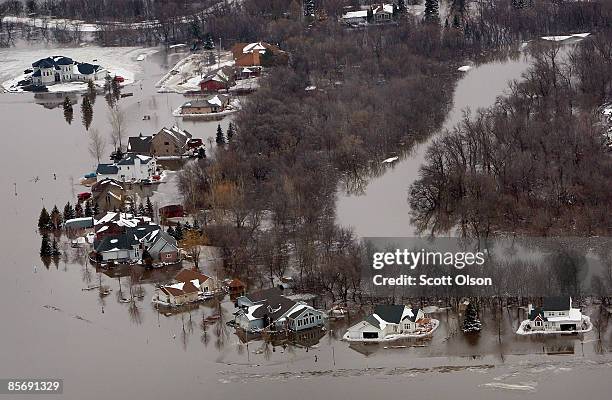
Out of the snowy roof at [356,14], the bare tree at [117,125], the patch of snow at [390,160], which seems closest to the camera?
the patch of snow at [390,160]

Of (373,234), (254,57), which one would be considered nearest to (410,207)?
(373,234)

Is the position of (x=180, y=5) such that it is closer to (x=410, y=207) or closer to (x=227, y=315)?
(x=410, y=207)

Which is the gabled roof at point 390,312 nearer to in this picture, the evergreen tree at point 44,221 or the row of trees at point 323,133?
the row of trees at point 323,133

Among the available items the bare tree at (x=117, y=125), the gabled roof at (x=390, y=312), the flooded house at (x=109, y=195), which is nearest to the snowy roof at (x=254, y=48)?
the bare tree at (x=117, y=125)

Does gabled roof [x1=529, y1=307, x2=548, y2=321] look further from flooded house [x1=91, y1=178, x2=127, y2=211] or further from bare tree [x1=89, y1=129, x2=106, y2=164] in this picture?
bare tree [x1=89, y1=129, x2=106, y2=164]

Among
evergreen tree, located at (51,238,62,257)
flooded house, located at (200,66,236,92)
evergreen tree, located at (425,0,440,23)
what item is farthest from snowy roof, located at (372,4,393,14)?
evergreen tree, located at (51,238,62,257)
